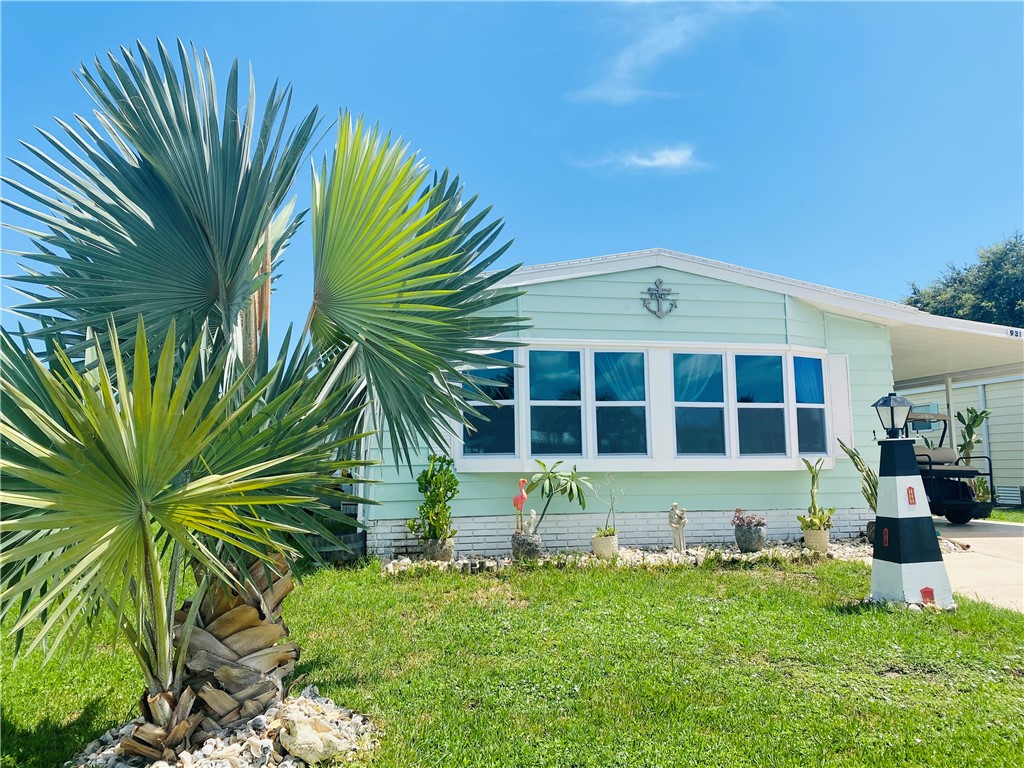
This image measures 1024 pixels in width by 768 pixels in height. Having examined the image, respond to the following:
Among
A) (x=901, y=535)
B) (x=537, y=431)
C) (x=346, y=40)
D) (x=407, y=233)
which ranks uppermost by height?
(x=346, y=40)

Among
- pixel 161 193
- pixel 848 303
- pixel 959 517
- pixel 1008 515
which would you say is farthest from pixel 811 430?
pixel 161 193

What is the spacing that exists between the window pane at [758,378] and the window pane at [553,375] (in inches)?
95.1

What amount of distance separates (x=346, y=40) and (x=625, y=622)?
5.73m

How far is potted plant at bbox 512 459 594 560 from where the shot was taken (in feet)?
25.7

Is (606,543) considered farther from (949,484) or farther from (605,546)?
(949,484)

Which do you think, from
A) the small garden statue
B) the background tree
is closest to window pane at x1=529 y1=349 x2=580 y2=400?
the small garden statue

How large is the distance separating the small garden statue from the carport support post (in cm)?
273

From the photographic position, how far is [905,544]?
5.57m

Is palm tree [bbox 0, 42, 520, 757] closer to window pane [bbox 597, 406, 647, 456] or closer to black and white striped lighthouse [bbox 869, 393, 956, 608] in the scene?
black and white striped lighthouse [bbox 869, 393, 956, 608]

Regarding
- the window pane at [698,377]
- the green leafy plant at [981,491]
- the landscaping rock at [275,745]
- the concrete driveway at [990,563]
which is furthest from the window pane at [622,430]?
the green leafy plant at [981,491]

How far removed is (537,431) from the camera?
28.8ft

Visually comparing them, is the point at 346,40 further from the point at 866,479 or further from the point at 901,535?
the point at 866,479

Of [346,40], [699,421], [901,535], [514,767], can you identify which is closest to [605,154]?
[699,421]

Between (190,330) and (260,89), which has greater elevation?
(260,89)
